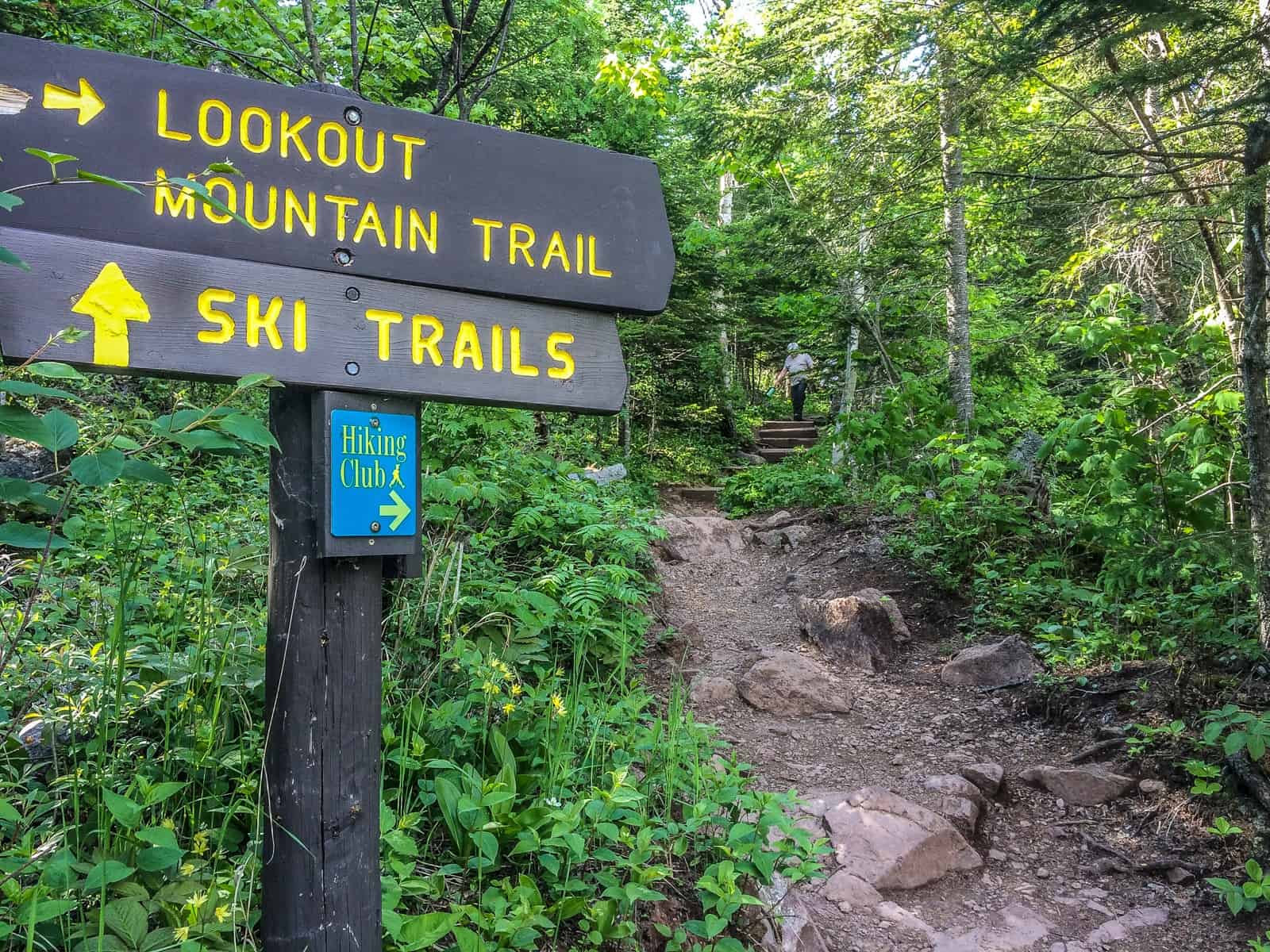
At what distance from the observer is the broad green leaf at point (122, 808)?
5.65ft

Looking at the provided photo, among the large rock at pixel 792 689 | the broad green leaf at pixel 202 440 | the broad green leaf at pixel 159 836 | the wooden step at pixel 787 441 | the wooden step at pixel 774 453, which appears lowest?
the large rock at pixel 792 689

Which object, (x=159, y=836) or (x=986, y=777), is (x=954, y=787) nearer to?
(x=986, y=777)

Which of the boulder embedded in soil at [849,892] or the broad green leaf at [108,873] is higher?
the broad green leaf at [108,873]

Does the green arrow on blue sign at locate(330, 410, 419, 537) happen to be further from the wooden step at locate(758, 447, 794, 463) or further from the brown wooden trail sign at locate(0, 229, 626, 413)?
the wooden step at locate(758, 447, 794, 463)

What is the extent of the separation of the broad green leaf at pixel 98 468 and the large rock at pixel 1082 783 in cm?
467

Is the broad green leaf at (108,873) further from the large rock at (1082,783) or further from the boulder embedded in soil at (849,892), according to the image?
the large rock at (1082,783)

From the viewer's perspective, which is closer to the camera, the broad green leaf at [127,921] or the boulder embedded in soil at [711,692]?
the broad green leaf at [127,921]

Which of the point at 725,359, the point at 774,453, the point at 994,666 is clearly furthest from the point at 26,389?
the point at 725,359

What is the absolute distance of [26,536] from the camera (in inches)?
50.4

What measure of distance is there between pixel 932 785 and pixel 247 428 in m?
4.14

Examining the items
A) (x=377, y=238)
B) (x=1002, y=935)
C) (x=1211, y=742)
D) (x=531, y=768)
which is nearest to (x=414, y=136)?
(x=377, y=238)

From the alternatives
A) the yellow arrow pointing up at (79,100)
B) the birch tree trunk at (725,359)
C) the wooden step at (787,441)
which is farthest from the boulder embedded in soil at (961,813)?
the wooden step at (787,441)

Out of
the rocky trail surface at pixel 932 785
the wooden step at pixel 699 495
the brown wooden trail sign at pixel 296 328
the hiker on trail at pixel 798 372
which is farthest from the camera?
the hiker on trail at pixel 798 372

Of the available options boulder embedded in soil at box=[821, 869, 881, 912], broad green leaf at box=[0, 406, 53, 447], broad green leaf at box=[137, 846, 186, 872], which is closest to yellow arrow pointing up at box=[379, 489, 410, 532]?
broad green leaf at box=[0, 406, 53, 447]
